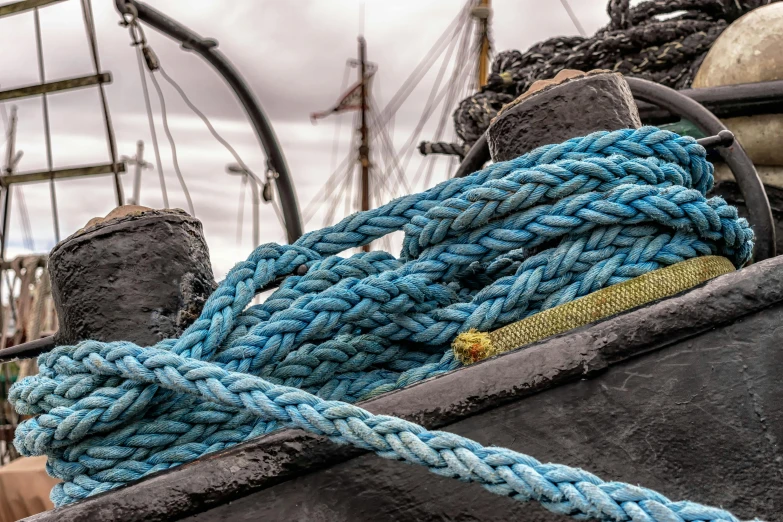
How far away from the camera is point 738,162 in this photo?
1.80m

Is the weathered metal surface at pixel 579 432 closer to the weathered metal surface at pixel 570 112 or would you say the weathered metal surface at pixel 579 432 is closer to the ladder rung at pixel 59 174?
the weathered metal surface at pixel 570 112

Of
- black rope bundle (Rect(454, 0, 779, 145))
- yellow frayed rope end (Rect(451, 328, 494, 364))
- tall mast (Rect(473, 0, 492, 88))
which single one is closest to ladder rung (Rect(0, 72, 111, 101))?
black rope bundle (Rect(454, 0, 779, 145))

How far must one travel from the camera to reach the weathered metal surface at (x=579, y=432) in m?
1.09

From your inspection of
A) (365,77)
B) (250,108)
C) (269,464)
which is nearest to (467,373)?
(269,464)

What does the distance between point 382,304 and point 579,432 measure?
42 cm

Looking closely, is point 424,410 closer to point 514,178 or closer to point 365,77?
point 514,178

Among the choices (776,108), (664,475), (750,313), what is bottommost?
(664,475)

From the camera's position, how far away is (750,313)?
1128mm

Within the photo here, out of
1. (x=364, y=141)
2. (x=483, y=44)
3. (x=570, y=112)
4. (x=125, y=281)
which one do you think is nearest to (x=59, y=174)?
(x=125, y=281)

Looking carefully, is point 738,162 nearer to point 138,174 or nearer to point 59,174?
point 59,174

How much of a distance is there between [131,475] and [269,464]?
30 centimetres

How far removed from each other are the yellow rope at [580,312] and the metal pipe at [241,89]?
3248 millimetres

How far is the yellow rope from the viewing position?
1198 millimetres

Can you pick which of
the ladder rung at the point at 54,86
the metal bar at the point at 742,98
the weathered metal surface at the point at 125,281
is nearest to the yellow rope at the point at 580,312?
the weathered metal surface at the point at 125,281
